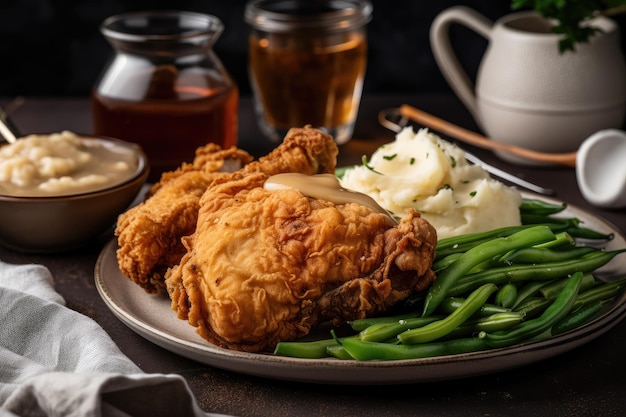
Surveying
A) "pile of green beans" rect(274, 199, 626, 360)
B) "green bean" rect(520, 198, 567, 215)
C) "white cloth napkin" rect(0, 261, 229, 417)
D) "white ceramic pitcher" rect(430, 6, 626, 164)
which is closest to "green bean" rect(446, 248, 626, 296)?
"pile of green beans" rect(274, 199, 626, 360)

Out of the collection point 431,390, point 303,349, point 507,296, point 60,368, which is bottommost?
point 60,368

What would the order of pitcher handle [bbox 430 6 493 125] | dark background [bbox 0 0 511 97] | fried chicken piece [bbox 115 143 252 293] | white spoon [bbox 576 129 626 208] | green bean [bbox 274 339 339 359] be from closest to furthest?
green bean [bbox 274 339 339 359]
fried chicken piece [bbox 115 143 252 293]
white spoon [bbox 576 129 626 208]
pitcher handle [bbox 430 6 493 125]
dark background [bbox 0 0 511 97]

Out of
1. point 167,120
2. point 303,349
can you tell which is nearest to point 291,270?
point 303,349

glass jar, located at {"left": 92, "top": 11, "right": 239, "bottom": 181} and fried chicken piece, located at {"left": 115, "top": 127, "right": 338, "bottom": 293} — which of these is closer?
fried chicken piece, located at {"left": 115, "top": 127, "right": 338, "bottom": 293}

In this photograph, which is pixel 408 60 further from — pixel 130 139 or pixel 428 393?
pixel 428 393

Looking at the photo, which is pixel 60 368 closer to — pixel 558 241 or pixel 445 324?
pixel 445 324

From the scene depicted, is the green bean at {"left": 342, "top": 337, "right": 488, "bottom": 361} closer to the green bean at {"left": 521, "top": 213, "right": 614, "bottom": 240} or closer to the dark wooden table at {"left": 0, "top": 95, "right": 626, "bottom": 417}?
the dark wooden table at {"left": 0, "top": 95, "right": 626, "bottom": 417}

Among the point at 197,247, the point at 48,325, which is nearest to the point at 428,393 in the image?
the point at 197,247
